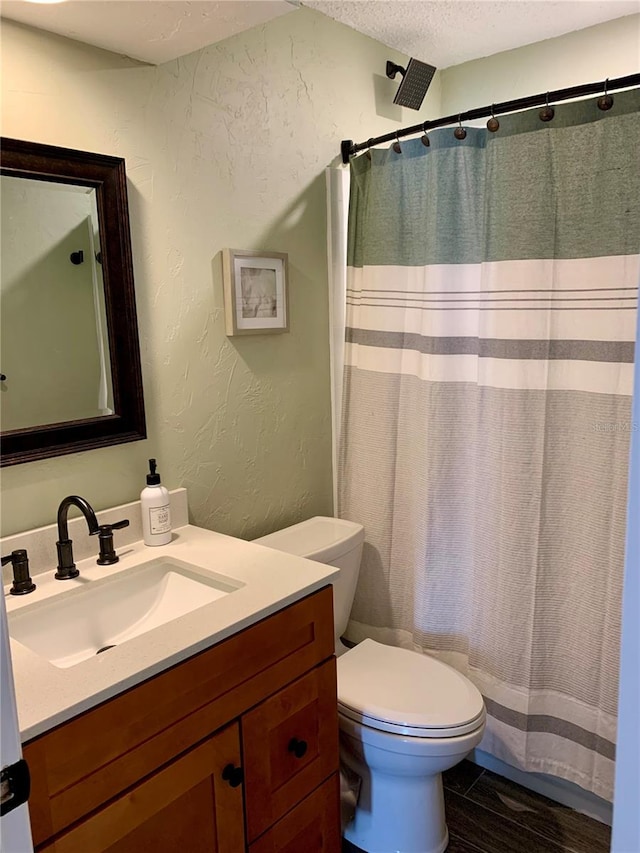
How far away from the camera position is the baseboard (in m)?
1.87

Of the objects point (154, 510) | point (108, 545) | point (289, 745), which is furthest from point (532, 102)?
point (289, 745)

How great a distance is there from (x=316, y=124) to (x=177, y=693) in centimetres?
175

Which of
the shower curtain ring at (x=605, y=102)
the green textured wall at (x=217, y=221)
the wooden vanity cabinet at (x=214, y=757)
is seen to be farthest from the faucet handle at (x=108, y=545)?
the shower curtain ring at (x=605, y=102)

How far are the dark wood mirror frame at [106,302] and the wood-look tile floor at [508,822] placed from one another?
1.33 meters

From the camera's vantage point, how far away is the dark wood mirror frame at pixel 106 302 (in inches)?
56.1

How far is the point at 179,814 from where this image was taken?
1.19 metres

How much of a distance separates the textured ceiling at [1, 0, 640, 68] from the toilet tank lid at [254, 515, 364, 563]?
1.29 m

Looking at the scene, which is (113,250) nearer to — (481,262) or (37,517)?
(37,517)

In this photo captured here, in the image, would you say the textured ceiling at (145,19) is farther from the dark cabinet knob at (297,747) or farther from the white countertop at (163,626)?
the dark cabinet knob at (297,747)

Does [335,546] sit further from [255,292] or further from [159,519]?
[255,292]

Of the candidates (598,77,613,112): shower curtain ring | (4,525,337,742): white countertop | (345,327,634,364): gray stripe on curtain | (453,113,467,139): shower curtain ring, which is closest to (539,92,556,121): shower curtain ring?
(598,77,613,112): shower curtain ring

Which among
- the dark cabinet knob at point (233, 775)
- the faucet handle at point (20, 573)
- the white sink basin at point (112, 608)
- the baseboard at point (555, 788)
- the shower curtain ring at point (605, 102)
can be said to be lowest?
the baseboard at point (555, 788)

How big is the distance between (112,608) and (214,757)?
16.4 inches

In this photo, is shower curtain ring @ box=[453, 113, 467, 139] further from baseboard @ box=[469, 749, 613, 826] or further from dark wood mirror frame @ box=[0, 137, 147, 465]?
baseboard @ box=[469, 749, 613, 826]
